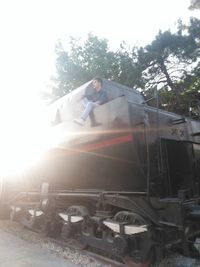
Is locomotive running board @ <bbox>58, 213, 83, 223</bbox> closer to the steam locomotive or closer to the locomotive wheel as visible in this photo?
the steam locomotive

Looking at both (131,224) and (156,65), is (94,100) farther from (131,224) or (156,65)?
(156,65)

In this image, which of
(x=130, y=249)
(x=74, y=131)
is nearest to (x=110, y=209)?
(x=130, y=249)

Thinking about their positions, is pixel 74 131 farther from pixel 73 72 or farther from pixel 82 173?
pixel 73 72

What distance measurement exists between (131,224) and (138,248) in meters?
0.39

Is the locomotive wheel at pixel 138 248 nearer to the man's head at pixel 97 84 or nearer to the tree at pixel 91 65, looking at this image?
the man's head at pixel 97 84

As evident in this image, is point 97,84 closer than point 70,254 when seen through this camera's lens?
No

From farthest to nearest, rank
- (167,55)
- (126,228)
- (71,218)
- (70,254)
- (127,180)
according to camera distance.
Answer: (167,55)
(71,218)
(70,254)
(127,180)
(126,228)

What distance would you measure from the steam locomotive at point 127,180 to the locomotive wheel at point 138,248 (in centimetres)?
1

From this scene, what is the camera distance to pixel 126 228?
4.65m

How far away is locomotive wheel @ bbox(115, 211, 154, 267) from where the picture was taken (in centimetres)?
454

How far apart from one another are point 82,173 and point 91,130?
1.00 m

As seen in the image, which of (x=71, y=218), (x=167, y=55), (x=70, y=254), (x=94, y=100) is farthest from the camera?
(x=167, y=55)

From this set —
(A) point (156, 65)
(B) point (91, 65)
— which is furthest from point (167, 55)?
(B) point (91, 65)

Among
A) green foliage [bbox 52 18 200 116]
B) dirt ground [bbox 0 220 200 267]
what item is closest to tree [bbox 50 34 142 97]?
green foliage [bbox 52 18 200 116]
